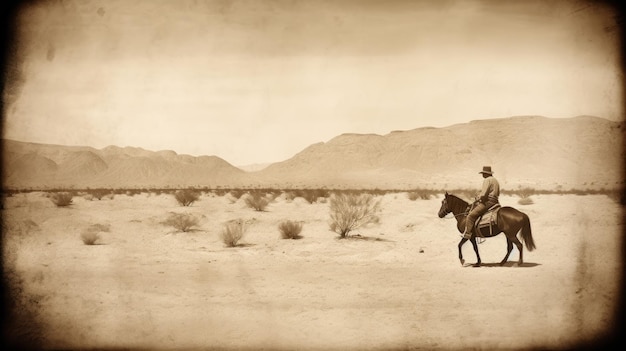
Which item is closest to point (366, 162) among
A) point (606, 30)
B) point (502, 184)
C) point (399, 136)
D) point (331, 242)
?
point (399, 136)

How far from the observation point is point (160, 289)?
1145cm

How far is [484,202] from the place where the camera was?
38.9 ft

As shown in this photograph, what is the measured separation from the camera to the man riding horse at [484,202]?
11773 millimetres

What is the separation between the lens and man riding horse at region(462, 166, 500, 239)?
1177 centimetres

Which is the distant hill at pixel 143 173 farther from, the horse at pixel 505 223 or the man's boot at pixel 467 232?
the man's boot at pixel 467 232

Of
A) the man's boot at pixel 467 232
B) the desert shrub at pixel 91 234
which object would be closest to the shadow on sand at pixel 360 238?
the man's boot at pixel 467 232

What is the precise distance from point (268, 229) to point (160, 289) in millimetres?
7116

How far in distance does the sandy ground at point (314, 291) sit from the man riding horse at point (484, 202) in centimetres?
102

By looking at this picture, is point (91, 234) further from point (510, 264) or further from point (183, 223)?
point (510, 264)

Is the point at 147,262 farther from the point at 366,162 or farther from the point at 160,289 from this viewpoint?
the point at 366,162

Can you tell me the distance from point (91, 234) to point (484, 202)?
10.4m

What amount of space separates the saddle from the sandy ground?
852mm

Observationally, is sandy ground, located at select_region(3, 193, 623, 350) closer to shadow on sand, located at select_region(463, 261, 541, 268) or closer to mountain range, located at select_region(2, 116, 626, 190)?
shadow on sand, located at select_region(463, 261, 541, 268)

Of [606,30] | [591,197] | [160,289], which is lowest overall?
[160,289]
